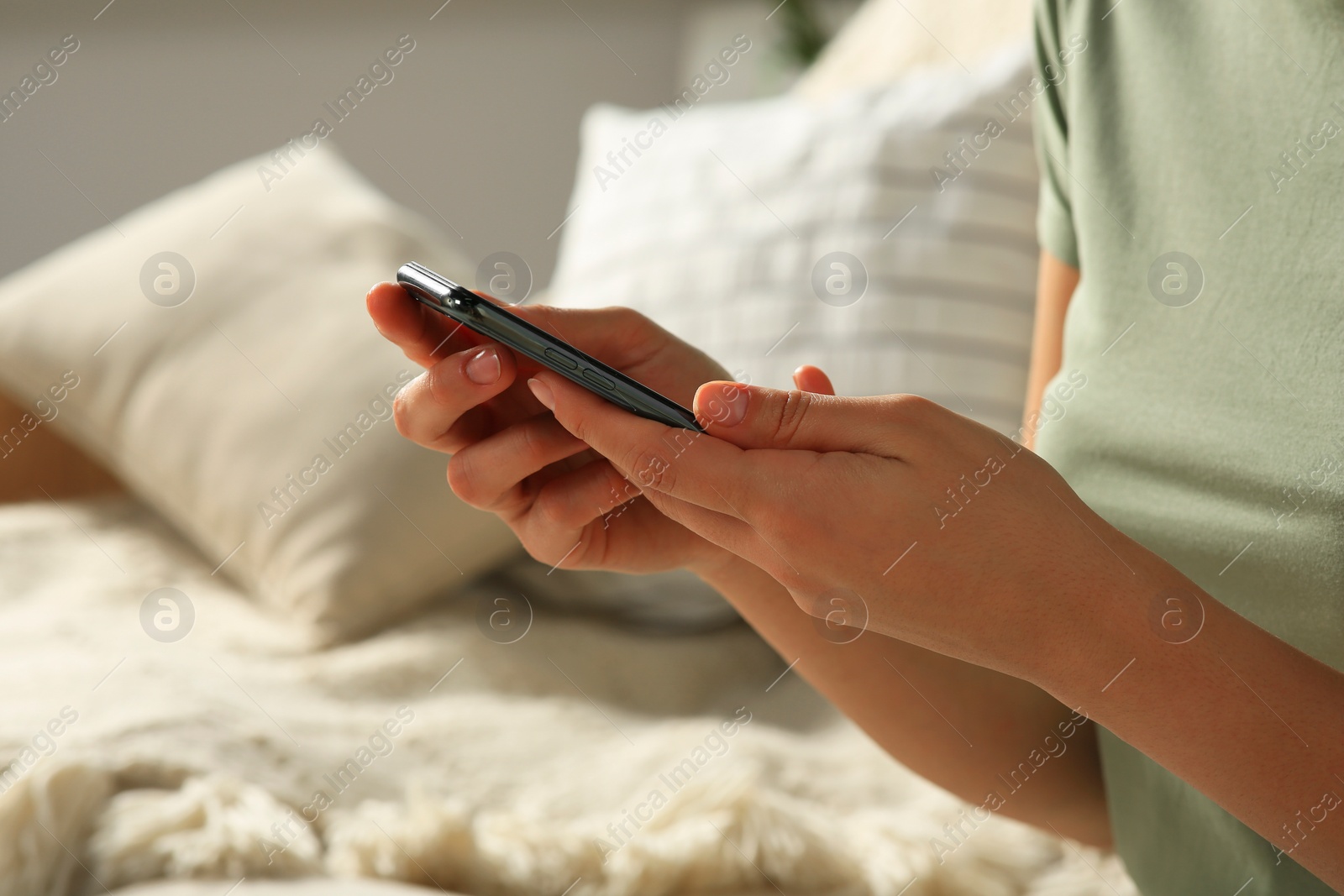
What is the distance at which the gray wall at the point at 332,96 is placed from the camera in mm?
2059

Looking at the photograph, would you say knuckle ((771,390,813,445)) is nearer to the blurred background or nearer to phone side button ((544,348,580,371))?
phone side button ((544,348,580,371))

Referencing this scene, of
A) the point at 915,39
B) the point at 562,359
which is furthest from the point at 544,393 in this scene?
the point at 915,39

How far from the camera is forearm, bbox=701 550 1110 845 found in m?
0.66

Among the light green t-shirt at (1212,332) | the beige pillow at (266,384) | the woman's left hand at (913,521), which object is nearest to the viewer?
the woman's left hand at (913,521)

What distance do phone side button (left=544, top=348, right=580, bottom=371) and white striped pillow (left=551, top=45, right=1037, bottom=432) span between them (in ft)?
1.66

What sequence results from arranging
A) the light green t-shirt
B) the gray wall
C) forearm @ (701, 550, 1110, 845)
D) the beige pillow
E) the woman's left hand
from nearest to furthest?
the woman's left hand
the light green t-shirt
forearm @ (701, 550, 1110, 845)
the beige pillow
the gray wall

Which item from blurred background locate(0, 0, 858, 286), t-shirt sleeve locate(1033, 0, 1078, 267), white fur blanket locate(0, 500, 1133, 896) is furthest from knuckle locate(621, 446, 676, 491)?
blurred background locate(0, 0, 858, 286)

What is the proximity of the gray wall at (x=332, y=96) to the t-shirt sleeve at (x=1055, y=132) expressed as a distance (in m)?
1.65

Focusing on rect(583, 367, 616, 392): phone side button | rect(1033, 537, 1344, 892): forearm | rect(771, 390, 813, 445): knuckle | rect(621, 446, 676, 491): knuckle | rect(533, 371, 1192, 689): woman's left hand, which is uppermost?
rect(583, 367, 616, 392): phone side button

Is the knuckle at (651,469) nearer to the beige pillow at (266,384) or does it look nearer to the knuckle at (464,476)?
the knuckle at (464,476)

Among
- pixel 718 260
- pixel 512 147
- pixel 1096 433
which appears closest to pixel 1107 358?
pixel 1096 433

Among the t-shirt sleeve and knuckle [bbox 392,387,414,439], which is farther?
the t-shirt sleeve

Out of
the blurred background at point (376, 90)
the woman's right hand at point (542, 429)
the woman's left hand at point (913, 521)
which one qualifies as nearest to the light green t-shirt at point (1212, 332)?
the woman's left hand at point (913, 521)

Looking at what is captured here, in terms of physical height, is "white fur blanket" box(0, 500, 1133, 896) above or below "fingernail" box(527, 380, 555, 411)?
below
